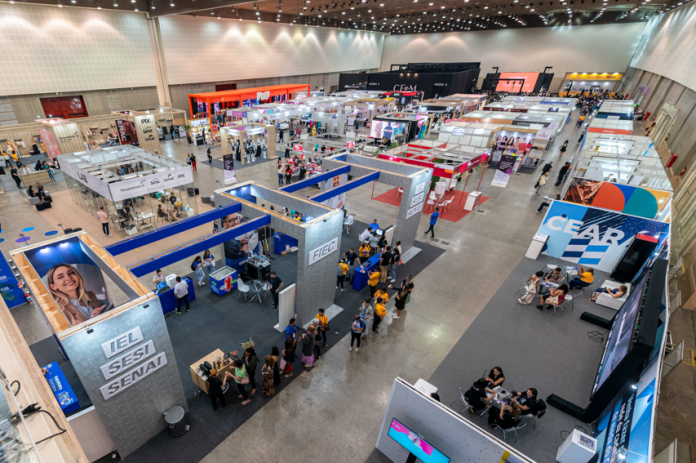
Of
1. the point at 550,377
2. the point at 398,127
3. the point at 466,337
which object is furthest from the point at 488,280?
the point at 398,127

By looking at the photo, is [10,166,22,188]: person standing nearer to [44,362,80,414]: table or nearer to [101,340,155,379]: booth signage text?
[44,362,80,414]: table

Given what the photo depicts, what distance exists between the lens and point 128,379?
4.44 meters

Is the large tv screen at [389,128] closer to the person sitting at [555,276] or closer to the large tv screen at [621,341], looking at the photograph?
the person sitting at [555,276]

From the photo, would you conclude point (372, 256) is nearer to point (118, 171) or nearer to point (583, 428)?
point (583, 428)

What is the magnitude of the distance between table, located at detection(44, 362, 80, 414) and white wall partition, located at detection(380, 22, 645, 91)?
58467 mm

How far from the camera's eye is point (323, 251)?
279 inches

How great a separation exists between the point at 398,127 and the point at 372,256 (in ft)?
52.6

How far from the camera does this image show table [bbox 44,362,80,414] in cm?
483

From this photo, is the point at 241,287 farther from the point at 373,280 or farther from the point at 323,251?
the point at 373,280

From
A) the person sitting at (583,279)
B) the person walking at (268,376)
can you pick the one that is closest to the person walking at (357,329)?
the person walking at (268,376)

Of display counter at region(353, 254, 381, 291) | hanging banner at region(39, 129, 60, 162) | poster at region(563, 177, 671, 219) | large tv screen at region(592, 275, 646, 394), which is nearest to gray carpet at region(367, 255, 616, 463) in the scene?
large tv screen at region(592, 275, 646, 394)

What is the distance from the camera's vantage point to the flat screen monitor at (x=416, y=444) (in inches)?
158

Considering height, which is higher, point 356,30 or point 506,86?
point 356,30

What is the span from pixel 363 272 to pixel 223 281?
3.68m
